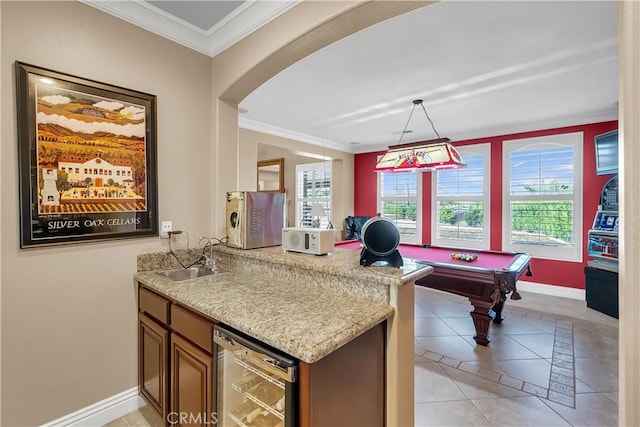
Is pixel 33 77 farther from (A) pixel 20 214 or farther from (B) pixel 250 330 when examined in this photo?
(B) pixel 250 330

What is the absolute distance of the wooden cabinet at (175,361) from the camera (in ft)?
4.93

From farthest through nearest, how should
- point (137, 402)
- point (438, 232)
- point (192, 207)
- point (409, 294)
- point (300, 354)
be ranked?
1. point (438, 232)
2. point (192, 207)
3. point (137, 402)
4. point (409, 294)
5. point (300, 354)

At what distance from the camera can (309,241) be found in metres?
1.93

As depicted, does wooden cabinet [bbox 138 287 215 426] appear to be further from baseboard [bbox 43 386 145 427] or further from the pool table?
the pool table

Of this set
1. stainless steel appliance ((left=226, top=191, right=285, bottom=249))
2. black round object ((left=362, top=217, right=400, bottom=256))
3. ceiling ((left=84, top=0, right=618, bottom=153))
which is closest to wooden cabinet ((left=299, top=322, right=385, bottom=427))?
black round object ((left=362, top=217, right=400, bottom=256))

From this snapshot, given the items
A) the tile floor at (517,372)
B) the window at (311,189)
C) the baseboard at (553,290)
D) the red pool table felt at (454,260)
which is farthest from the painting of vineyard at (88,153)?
the baseboard at (553,290)

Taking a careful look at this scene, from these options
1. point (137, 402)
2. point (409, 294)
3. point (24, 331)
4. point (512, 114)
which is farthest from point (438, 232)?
point (24, 331)

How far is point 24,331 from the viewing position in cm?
168

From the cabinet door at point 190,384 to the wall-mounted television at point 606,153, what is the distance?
5.25 metres

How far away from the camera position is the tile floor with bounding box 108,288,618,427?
2.04 m

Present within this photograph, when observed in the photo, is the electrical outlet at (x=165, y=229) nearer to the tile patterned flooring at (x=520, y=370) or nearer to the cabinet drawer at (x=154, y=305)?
the cabinet drawer at (x=154, y=305)

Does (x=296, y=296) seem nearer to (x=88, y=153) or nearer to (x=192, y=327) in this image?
(x=192, y=327)

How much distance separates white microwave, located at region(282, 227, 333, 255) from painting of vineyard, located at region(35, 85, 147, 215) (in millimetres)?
1077

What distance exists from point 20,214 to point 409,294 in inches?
85.7
